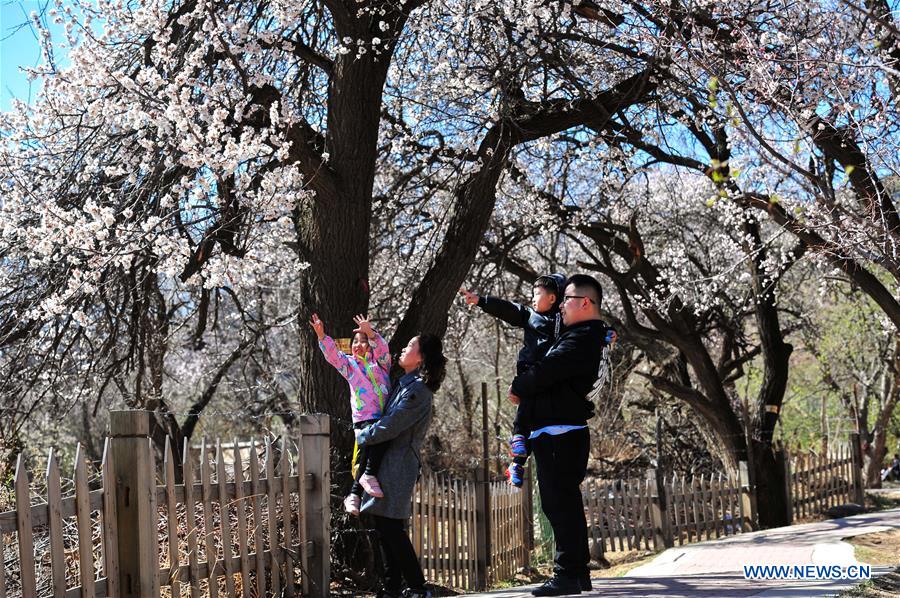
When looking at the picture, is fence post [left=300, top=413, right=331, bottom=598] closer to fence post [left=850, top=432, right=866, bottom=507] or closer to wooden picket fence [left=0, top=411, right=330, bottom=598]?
wooden picket fence [left=0, top=411, right=330, bottom=598]

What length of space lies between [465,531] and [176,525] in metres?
4.73

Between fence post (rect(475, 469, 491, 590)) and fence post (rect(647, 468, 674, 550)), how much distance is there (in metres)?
4.09

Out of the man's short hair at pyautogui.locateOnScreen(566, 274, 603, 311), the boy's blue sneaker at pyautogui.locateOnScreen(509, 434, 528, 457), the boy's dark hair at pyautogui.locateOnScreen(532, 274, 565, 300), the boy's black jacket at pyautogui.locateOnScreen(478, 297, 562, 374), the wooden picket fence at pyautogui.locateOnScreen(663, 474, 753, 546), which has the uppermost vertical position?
the boy's dark hair at pyautogui.locateOnScreen(532, 274, 565, 300)

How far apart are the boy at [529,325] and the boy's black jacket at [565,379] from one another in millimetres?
148

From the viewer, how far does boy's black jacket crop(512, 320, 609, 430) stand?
5.29 metres

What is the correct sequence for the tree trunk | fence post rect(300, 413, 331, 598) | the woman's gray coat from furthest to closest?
the tree trunk → fence post rect(300, 413, 331, 598) → the woman's gray coat

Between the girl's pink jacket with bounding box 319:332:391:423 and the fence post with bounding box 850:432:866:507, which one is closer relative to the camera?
the girl's pink jacket with bounding box 319:332:391:423

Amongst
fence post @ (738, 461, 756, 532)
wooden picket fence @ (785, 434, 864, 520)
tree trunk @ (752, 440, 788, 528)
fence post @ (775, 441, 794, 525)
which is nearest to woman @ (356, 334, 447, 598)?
fence post @ (738, 461, 756, 532)

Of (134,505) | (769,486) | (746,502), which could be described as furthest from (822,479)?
(134,505)

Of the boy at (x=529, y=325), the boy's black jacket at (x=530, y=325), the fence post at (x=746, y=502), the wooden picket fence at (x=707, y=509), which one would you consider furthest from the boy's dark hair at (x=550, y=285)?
the fence post at (x=746, y=502)

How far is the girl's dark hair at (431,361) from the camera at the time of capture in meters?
A: 5.91

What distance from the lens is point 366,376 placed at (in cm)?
617

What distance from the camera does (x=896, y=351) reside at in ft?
60.7

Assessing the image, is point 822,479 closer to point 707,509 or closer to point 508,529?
point 707,509
